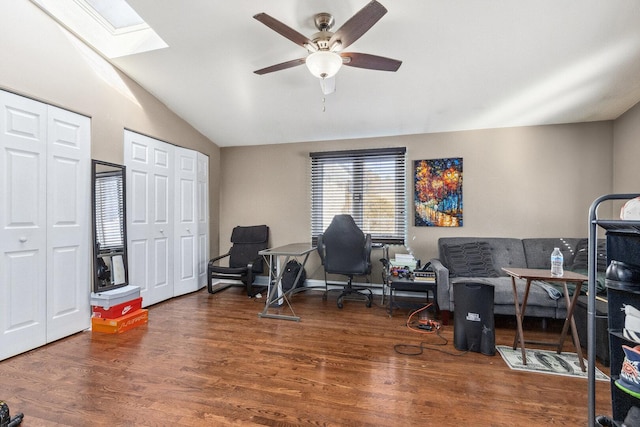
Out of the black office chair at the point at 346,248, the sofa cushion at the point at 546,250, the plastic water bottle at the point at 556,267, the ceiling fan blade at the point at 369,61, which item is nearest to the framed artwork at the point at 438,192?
the sofa cushion at the point at 546,250

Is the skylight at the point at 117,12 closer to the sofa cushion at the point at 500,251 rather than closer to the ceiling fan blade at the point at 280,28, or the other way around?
the ceiling fan blade at the point at 280,28

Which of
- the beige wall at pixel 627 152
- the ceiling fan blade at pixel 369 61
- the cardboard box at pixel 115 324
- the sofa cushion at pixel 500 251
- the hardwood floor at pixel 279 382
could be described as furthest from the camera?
the sofa cushion at pixel 500 251

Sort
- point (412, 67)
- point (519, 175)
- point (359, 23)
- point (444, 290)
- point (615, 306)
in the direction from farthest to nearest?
point (519, 175), point (444, 290), point (412, 67), point (359, 23), point (615, 306)

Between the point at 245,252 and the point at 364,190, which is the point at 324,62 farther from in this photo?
the point at 245,252

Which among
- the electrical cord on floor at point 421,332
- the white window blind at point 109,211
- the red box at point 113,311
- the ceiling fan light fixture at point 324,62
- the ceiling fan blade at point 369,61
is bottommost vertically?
the electrical cord on floor at point 421,332

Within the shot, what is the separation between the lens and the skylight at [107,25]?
8.42ft

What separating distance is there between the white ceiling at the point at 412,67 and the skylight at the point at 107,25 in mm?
106

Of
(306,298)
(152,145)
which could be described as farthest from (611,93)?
(152,145)

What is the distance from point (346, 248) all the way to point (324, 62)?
2.18m

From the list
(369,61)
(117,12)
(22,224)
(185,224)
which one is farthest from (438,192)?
(22,224)

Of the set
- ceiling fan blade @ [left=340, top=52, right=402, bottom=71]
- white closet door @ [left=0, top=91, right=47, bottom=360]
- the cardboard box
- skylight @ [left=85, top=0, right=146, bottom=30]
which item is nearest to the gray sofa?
ceiling fan blade @ [left=340, top=52, right=402, bottom=71]

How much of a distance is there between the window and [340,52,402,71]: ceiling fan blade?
1980 mm

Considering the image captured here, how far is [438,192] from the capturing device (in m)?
4.02

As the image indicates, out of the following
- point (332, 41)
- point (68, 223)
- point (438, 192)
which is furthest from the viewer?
point (438, 192)
